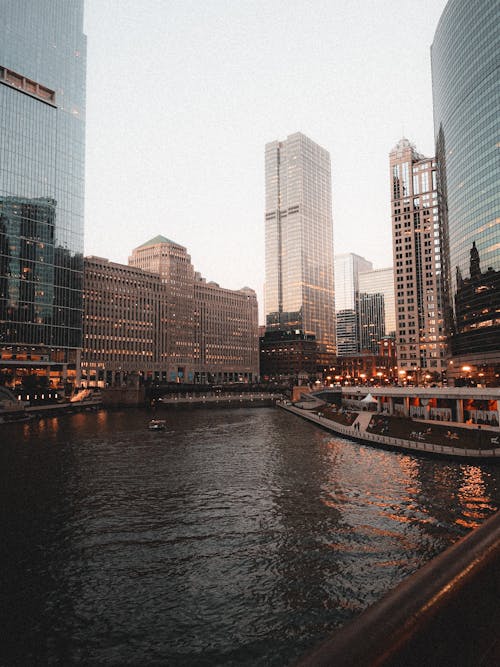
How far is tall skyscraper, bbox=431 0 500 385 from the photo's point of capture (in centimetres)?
14788

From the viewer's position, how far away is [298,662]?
122 inches

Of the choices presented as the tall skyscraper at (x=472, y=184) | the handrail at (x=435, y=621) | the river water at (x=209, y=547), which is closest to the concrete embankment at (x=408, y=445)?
the river water at (x=209, y=547)

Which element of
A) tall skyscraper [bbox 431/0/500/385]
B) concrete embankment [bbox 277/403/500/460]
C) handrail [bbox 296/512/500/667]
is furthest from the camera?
tall skyscraper [bbox 431/0/500/385]

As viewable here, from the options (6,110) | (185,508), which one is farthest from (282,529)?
(6,110)

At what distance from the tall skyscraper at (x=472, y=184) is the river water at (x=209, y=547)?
10083 centimetres

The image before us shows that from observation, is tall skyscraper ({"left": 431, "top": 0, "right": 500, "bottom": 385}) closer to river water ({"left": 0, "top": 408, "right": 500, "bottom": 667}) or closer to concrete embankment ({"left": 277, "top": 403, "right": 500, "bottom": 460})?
concrete embankment ({"left": 277, "top": 403, "right": 500, "bottom": 460})

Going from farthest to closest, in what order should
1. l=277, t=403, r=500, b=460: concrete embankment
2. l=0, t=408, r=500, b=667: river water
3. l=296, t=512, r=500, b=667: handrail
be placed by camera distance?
l=277, t=403, r=500, b=460: concrete embankment, l=0, t=408, r=500, b=667: river water, l=296, t=512, r=500, b=667: handrail

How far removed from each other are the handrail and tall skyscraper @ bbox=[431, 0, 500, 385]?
510 ft

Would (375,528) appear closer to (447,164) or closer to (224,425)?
(224,425)

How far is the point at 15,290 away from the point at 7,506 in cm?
17152

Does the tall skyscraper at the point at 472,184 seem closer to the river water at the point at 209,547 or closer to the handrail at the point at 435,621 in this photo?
the river water at the point at 209,547

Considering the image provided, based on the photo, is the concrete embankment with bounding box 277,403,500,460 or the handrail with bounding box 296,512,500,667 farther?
the concrete embankment with bounding box 277,403,500,460

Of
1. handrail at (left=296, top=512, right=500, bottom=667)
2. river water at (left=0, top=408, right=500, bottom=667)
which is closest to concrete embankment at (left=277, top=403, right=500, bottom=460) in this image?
river water at (left=0, top=408, right=500, bottom=667)

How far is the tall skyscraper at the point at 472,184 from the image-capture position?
148m
